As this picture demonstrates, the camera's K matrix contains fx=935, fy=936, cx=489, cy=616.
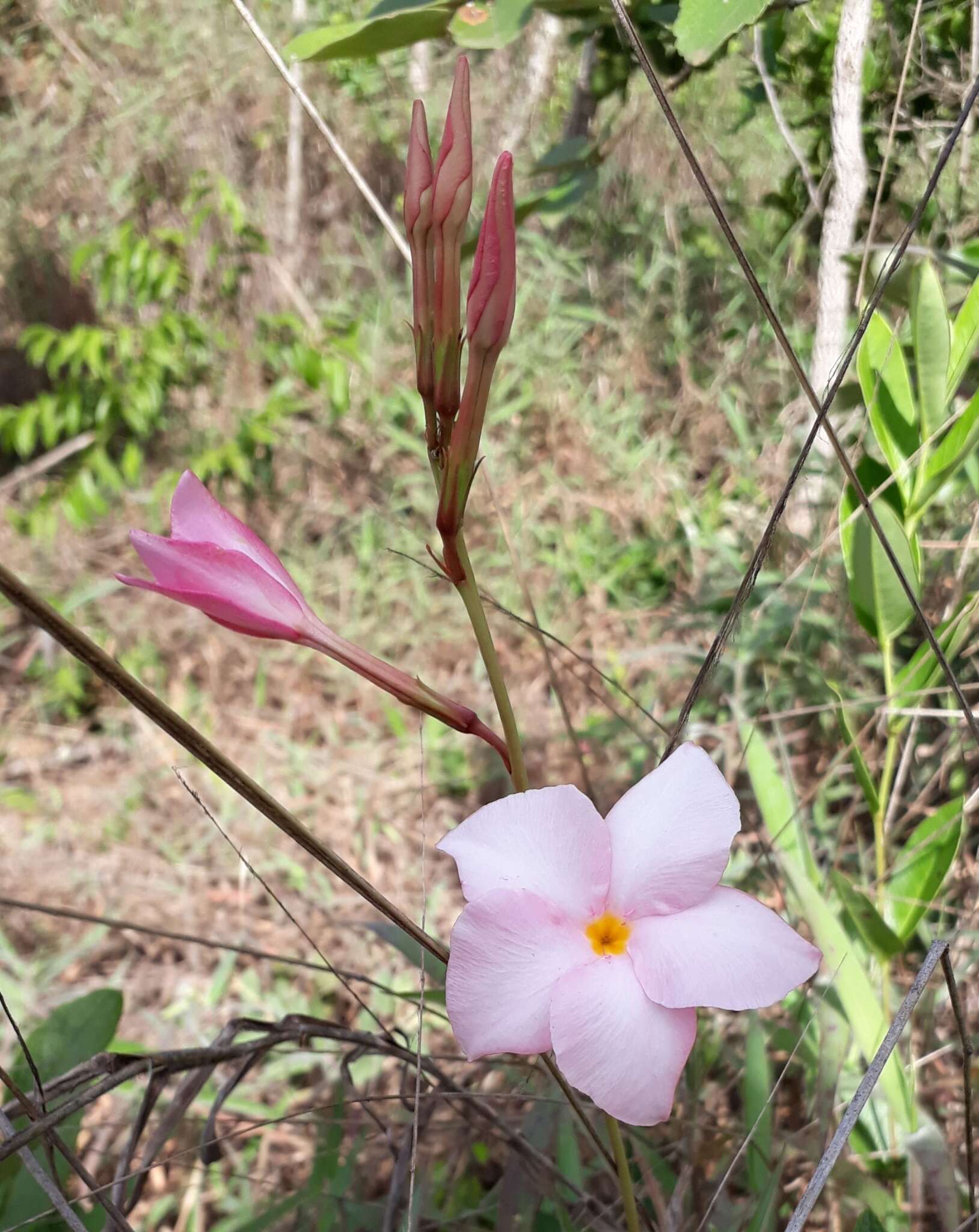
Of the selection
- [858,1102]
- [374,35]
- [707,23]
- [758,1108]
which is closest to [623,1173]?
[858,1102]

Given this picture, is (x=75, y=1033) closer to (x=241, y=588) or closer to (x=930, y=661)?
(x=241, y=588)

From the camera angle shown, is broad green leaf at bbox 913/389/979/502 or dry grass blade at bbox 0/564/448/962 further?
broad green leaf at bbox 913/389/979/502

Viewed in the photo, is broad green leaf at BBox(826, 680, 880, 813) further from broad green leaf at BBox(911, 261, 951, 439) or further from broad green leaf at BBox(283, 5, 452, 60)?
broad green leaf at BBox(283, 5, 452, 60)

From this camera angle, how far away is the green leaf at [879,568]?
1.90 ft

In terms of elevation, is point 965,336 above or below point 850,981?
above

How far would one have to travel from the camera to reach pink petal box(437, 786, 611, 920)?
33 centimetres

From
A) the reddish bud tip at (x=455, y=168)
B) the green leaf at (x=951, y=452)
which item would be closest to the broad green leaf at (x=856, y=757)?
the green leaf at (x=951, y=452)

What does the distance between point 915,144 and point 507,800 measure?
3.29 feet

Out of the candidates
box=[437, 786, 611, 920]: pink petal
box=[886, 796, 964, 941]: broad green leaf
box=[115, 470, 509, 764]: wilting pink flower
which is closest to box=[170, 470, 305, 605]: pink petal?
box=[115, 470, 509, 764]: wilting pink flower

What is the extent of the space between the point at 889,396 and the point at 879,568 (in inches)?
4.5

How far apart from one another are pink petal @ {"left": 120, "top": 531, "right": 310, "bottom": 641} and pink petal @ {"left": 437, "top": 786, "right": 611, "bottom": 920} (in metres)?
0.11

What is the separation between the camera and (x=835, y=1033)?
27.0 inches

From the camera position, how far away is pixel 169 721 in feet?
0.91

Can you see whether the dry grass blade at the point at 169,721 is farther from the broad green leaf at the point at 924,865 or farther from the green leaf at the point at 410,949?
the broad green leaf at the point at 924,865
